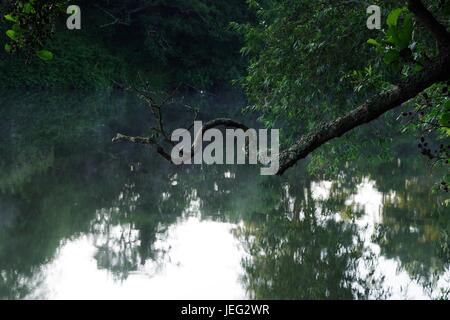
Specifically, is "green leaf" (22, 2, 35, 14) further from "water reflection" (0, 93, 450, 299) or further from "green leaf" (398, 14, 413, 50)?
"water reflection" (0, 93, 450, 299)

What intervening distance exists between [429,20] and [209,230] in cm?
1103

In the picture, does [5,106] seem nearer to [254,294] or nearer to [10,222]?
[10,222]

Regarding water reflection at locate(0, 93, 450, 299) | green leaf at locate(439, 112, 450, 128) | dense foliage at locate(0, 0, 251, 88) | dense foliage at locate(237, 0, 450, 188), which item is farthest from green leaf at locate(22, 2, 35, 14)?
dense foliage at locate(0, 0, 251, 88)

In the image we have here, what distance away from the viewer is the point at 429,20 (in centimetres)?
300

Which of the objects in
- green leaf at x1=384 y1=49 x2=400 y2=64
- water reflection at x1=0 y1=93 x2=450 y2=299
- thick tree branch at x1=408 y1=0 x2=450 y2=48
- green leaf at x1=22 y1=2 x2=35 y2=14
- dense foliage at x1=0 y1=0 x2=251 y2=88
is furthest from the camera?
dense foliage at x1=0 y1=0 x2=251 y2=88

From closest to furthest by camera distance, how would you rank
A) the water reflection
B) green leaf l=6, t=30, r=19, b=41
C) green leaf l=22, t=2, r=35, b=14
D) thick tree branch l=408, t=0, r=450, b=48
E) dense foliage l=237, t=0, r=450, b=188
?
thick tree branch l=408, t=0, r=450, b=48
green leaf l=6, t=30, r=19, b=41
green leaf l=22, t=2, r=35, b=14
the water reflection
dense foliage l=237, t=0, r=450, b=188

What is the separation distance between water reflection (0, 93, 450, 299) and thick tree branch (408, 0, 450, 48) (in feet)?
23.1

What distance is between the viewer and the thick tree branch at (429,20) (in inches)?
115

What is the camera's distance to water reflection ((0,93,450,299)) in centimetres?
1020

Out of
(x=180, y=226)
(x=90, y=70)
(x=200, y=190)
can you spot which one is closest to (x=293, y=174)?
(x=200, y=190)

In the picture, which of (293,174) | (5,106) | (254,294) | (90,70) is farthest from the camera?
(90,70)

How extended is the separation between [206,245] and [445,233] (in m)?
5.08

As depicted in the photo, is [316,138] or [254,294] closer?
[316,138]

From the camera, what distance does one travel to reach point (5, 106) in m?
31.1
